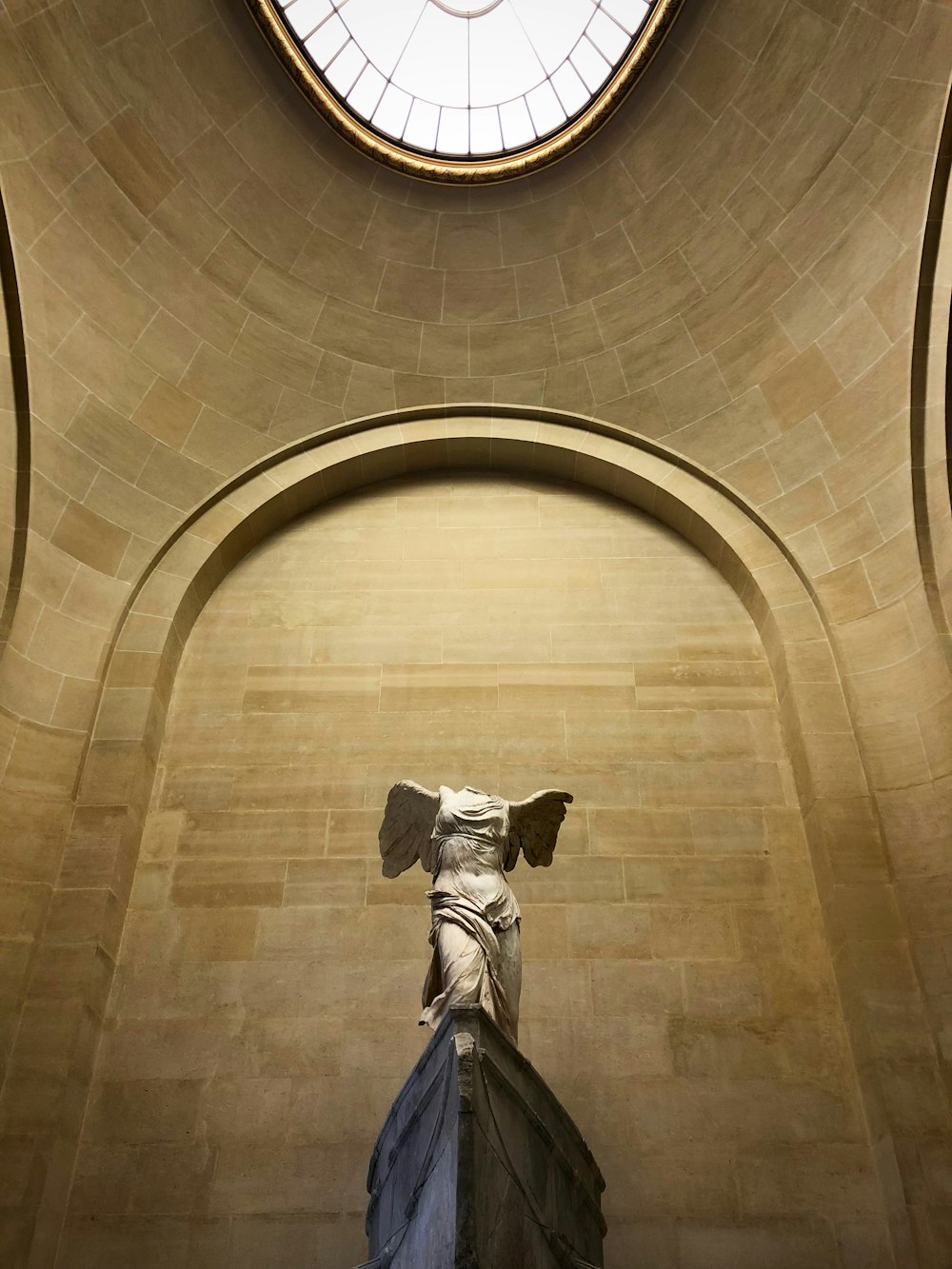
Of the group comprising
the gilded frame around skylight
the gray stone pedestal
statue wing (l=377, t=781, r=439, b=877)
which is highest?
the gilded frame around skylight

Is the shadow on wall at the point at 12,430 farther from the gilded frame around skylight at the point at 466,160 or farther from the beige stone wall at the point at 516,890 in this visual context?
the gilded frame around skylight at the point at 466,160

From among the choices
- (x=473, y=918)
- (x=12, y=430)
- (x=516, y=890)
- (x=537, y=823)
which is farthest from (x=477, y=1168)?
(x=12, y=430)

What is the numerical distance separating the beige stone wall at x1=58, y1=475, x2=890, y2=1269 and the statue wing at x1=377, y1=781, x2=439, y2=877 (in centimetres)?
144

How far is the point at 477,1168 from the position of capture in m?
3.90

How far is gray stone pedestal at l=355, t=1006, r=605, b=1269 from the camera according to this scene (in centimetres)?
387

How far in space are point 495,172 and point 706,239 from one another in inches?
92.4

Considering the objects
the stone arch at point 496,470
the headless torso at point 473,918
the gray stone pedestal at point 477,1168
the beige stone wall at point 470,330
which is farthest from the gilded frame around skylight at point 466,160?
the gray stone pedestal at point 477,1168

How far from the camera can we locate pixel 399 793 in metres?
6.09

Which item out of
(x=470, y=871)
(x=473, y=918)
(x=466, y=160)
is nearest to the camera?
(x=473, y=918)

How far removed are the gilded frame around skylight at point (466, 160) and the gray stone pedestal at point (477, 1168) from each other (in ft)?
29.0

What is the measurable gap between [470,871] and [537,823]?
0.79 metres

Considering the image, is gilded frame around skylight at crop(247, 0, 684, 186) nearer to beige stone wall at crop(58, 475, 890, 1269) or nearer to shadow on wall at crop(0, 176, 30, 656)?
shadow on wall at crop(0, 176, 30, 656)

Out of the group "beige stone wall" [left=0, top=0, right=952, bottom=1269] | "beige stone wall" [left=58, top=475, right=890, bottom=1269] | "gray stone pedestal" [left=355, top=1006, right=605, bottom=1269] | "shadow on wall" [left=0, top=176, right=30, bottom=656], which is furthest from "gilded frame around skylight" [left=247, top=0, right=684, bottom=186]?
"gray stone pedestal" [left=355, top=1006, right=605, bottom=1269]

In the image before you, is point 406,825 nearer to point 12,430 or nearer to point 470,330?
point 12,430
